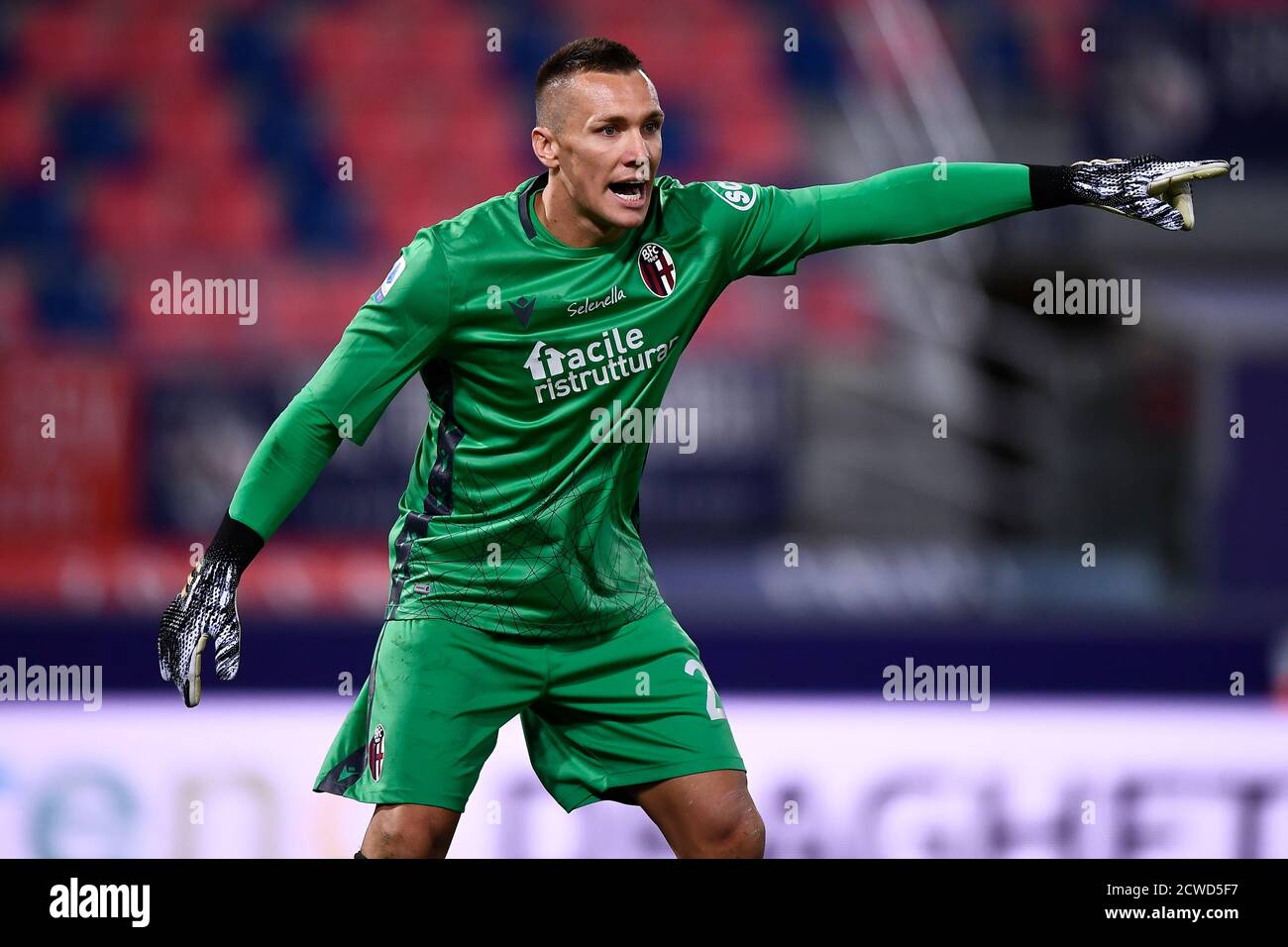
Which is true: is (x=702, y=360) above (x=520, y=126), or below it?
below

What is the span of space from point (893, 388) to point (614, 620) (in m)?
5.08

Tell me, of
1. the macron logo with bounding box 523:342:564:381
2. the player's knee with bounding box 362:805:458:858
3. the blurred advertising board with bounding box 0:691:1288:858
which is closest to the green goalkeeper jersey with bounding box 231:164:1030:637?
the macron logo with bounding box 523:342:564:381

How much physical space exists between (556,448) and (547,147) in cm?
61

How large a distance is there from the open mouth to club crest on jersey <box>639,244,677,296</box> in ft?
0.51

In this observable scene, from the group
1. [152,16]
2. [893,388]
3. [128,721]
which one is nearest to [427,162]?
[152,16]

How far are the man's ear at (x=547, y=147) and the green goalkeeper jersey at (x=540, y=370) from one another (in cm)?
10

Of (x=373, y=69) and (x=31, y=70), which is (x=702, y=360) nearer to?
(x=373, y=69)

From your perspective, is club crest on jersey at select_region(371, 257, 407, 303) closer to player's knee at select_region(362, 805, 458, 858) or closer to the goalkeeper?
the goalkeeper

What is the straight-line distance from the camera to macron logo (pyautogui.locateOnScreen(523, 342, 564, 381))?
3418 mm

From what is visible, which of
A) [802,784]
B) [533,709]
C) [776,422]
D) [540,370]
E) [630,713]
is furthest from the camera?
[776,422]

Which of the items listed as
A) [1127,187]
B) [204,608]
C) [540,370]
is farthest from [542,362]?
[1127,187]

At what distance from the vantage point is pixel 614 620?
357cm

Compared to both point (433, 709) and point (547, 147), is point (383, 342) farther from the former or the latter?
point (433, 709)

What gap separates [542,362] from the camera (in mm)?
3426
